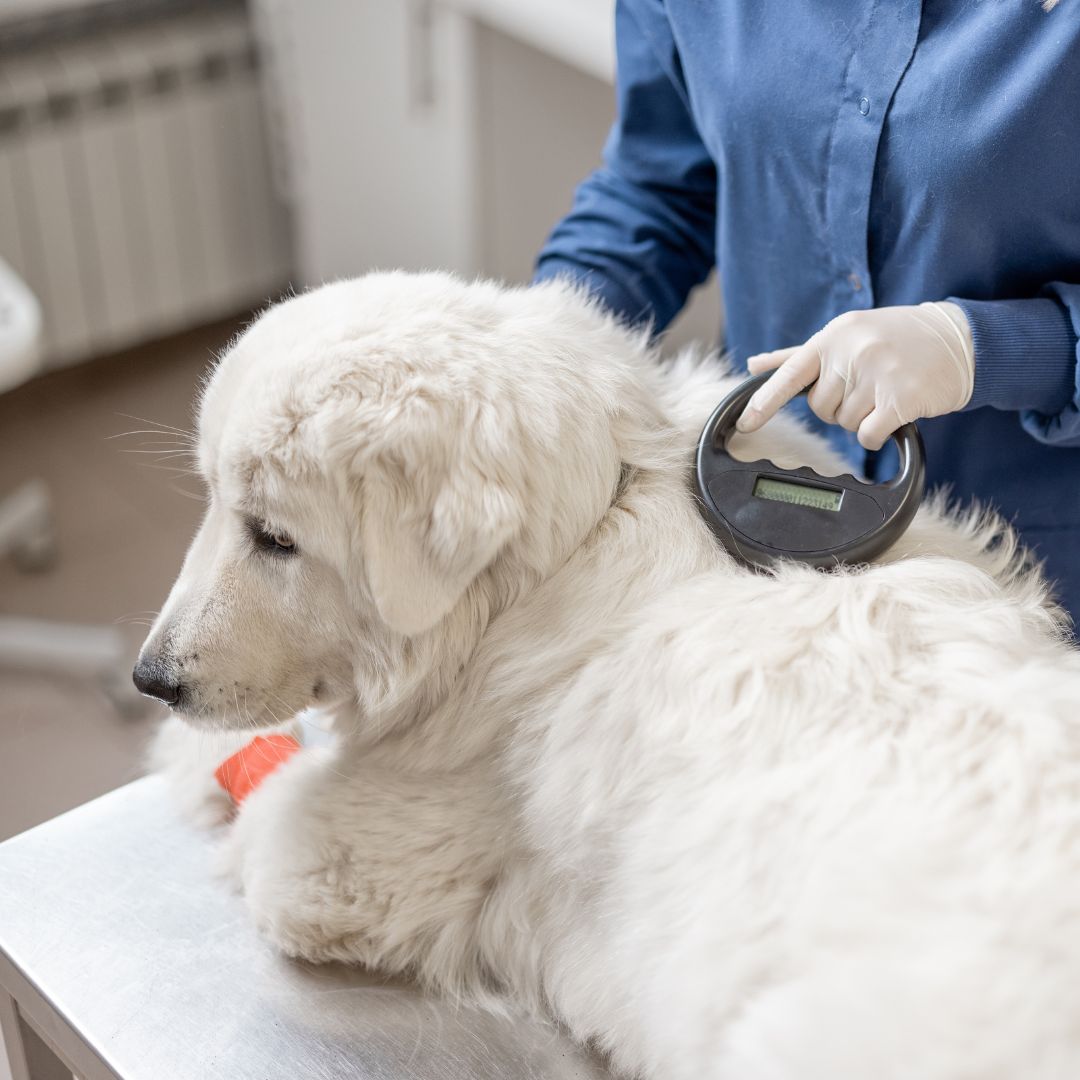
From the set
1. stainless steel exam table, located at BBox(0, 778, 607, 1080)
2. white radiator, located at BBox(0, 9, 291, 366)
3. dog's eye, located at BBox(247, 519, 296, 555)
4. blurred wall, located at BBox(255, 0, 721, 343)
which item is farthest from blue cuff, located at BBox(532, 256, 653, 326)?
white radiator, located at BBox(0, 9, 291, 366)

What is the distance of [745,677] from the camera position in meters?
0.91

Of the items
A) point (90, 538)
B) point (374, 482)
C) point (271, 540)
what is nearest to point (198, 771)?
point (271, 540)

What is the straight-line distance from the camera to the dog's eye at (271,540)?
100cm

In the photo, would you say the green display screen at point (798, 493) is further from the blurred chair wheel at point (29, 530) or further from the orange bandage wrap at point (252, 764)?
the blurred chair wheel at point (29, 530)

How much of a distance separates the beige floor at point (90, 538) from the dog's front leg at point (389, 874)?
1147mm

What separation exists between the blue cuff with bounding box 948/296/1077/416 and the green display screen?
0.24 m

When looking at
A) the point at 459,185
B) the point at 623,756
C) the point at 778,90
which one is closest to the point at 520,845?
the point at 623,756

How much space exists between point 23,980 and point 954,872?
2.59 feet

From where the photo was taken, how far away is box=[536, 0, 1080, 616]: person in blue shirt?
3.66ft

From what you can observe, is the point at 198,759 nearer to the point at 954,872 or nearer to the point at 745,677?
the point at 745,677

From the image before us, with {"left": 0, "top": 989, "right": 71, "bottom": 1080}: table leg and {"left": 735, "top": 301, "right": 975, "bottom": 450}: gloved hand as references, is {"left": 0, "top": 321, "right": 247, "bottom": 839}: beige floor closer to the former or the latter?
{"left": 0, "top": 989, "right": 71, "bottom": 1080}: table leg

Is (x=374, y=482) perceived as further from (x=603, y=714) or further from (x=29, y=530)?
(x=29, y=530)

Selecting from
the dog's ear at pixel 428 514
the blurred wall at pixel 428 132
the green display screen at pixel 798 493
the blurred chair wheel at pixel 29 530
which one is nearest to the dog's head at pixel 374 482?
the dog's ear at pixel 428 514

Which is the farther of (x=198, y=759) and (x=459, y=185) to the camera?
(x=459, y=185)
